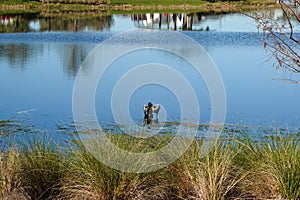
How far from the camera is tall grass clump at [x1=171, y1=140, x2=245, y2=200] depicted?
171 inches

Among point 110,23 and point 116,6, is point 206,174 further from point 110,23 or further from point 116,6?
point 116,6

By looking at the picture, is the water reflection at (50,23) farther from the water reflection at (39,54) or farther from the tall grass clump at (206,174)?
the tall grass clump at (206,174)

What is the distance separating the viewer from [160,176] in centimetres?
463

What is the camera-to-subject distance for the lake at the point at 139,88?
11719 millimetres

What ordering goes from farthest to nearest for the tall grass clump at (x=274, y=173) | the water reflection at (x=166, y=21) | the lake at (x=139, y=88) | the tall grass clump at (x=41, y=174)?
1. the water reflection at (x=166, y=21)
2. the lake at (x=139, y=88)
3. the tall grass clump at (x=41, y=174)
4. the tall grass clump at (x=274, y=173)

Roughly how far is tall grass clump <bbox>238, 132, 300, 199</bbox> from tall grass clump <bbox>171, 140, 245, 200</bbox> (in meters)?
0.13

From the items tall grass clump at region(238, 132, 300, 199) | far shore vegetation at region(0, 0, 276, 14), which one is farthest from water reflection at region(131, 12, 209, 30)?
tall grass clump at region(238, 132, 300, 199)

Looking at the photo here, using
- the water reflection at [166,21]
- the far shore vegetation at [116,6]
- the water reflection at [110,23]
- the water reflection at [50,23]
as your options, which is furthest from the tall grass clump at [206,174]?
the far shore vegetation at [116,6]

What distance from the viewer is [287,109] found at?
12758mm

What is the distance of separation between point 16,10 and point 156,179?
1798 inches

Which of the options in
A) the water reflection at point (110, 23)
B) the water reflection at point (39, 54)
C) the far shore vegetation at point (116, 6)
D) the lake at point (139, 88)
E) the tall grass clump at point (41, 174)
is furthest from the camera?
the far shore vegetation at point (116, 6)

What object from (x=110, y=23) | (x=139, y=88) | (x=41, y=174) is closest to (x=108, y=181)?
(x=41, y=174)

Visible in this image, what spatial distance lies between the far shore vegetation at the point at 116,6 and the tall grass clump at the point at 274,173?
143ft

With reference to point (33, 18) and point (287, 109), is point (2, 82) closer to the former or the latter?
point (287, 109)
